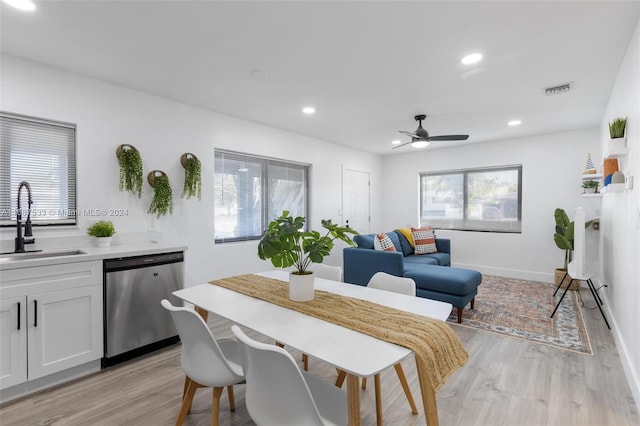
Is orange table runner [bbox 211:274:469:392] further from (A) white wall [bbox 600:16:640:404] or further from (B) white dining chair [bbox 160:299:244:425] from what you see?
(A) white wall [bbox 600:16:640:404]

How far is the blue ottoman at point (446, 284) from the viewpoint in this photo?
335cm

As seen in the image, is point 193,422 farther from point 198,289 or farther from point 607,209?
point 607,209

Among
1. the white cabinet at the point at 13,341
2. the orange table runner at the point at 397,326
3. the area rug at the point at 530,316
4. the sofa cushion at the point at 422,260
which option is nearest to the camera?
the orange table runner at the point at 397,326

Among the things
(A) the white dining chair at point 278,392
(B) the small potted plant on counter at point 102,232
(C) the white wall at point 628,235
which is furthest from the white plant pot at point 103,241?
(C) the white wall at point 628,235

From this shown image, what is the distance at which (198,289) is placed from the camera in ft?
6.86

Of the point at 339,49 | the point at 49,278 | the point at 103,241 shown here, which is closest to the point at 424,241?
the point at 339,49

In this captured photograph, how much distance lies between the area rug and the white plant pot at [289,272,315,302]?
2.34 meters

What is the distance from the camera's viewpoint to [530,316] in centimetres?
355

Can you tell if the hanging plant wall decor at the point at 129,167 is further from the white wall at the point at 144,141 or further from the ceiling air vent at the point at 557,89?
the ceiling air vent at the point at 557,89

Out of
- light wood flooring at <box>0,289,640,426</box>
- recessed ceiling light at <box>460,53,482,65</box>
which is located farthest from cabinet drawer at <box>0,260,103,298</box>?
recessed ceiling light at <box>460,53,482,65</box>

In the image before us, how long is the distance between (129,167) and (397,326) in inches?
114

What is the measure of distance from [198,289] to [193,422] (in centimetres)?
78

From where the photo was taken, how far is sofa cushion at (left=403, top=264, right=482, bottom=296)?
132 inches

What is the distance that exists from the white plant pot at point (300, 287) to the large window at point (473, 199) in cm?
507
